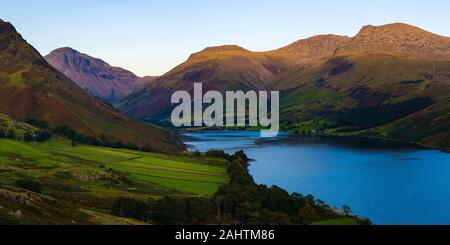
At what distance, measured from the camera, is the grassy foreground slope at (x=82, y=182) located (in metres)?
78.8

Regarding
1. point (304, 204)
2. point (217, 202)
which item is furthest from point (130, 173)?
point (304, 204)

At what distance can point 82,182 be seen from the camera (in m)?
144

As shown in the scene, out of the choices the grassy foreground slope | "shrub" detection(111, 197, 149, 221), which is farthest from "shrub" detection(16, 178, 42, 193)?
"shrub" detection(111, 197, 149, 221)

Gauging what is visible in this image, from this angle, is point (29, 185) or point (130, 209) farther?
point (29, 185)

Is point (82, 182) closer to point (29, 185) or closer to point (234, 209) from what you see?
point (29, 185)

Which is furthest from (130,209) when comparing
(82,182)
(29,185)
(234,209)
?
(82,182)

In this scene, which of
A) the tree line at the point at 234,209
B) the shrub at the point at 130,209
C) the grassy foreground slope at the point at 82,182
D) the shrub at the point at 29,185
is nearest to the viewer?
the grassy foreground slope at the point at 82,182

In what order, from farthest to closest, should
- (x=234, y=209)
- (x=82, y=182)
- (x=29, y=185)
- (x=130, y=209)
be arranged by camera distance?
(x=82, y=182) → (x=234, y=209) → (x=29, y=185) → (x=130, y=209)

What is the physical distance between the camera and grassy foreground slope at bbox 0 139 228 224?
78750 mm

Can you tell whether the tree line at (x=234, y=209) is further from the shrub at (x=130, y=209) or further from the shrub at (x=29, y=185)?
the shrub at (x=29, y=185)

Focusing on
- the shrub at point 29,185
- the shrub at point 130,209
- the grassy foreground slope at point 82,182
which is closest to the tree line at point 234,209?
the shrub at point 130,209

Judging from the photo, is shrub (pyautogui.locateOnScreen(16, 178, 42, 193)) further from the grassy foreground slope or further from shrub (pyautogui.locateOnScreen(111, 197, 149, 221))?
shrub (pyautogui.locateOnScreen(111, 197, 149, 221))

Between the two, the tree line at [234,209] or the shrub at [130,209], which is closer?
the shrub at [130,209]
